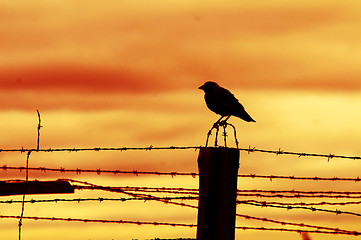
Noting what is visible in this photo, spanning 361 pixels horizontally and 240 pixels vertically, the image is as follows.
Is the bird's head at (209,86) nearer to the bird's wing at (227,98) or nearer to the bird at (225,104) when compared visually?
the bird at (225,104)

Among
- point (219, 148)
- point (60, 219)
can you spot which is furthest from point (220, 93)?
point (219, 148)

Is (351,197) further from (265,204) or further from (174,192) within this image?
(174,192)

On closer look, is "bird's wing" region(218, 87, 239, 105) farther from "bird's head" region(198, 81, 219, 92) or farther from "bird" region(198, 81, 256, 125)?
"bird's head" region(198, 81, 219, 92)

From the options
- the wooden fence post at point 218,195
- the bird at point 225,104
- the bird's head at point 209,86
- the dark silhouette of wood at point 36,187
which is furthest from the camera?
the bird's head at point 209,86

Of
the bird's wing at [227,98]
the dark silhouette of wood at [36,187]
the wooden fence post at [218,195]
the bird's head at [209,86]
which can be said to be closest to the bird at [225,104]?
the bird's wing at [227,98]

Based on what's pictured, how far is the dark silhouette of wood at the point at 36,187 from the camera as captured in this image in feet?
24.8

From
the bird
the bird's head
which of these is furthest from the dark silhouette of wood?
the bird's head

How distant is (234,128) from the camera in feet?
23.6

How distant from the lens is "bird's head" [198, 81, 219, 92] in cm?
1195

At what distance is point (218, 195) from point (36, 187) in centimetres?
208

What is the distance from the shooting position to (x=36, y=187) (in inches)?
302

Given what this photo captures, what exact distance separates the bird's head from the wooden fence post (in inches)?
207

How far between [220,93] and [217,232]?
5.17m

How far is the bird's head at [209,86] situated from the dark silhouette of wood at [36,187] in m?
4.51
